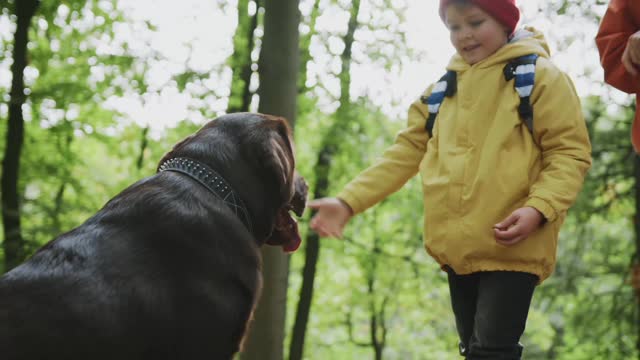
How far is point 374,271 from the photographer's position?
13359mm

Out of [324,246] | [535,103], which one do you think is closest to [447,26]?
[535,103]

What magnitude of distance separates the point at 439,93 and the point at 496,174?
0.53 metres

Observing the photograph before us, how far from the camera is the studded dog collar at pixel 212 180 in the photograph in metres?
2.82

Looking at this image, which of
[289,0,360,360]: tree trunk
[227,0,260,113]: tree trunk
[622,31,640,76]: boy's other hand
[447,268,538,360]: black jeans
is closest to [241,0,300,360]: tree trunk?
[447,268,538,360]: black jeans

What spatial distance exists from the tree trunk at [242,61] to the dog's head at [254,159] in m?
6.29

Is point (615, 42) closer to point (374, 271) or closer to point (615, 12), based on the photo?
point (615, 12)

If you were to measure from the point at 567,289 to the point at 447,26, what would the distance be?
794 cm

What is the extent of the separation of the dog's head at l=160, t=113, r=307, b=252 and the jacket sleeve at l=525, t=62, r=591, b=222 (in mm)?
1023

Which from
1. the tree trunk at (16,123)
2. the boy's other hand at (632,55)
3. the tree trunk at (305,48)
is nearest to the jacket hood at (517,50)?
the boy's other hand at (632,55)

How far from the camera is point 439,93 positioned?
313cm

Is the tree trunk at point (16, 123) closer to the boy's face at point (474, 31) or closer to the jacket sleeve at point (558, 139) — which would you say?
the boy's face at point (474, 31)

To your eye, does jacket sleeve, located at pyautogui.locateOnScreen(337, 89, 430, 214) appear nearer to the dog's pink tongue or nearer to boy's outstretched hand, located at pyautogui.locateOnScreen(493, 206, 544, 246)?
the dog's pink tongue

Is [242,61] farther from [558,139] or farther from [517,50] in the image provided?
[558,139]

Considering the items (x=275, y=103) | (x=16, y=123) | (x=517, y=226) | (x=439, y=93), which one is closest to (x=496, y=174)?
(x=517, y=226)
